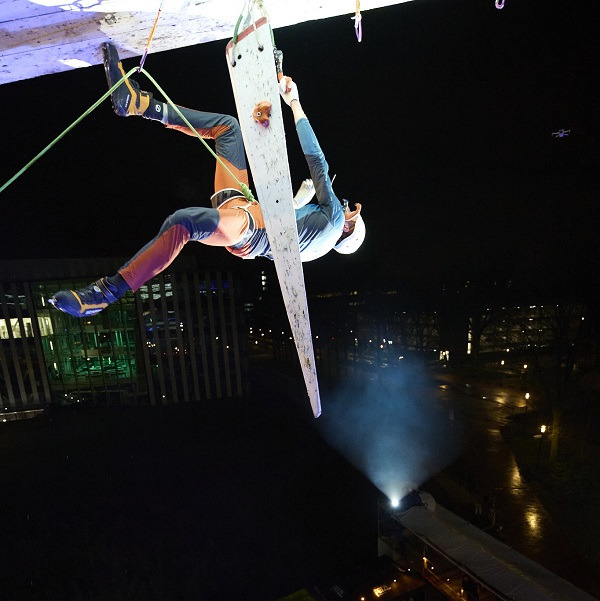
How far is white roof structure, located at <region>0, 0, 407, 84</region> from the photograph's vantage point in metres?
1.28

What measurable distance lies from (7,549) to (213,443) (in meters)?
6.49

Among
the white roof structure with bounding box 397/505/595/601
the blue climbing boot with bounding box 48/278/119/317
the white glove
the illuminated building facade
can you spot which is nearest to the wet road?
the white roof structure with bounding box 397/505/595/601

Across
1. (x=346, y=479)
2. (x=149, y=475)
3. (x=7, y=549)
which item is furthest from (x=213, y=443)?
(x=7, y=549)

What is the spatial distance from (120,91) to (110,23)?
22cm

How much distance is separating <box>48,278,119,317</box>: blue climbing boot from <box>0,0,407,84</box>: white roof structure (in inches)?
38.0

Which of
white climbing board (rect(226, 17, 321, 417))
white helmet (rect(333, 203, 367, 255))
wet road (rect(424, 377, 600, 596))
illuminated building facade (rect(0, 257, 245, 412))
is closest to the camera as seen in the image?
white climbing board (rect(226, 17, 321, 417))

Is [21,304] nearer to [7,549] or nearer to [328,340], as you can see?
[7,549]

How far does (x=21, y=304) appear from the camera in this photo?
1750 cm

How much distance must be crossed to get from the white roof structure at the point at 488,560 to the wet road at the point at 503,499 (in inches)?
91.2

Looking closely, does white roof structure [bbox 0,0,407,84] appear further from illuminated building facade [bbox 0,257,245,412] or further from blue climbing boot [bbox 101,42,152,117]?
illuminated building facade [bbox 0,257,245,412]

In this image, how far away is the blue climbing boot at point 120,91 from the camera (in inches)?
55.5

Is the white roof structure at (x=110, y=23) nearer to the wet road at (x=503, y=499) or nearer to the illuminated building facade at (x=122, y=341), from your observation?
the wet road at (x=503, y=499)

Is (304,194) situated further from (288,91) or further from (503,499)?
(503,499)

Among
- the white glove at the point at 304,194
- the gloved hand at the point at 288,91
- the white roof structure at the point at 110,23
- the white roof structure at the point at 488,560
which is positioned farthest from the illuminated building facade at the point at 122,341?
the gloved hand at the point at 288,91
